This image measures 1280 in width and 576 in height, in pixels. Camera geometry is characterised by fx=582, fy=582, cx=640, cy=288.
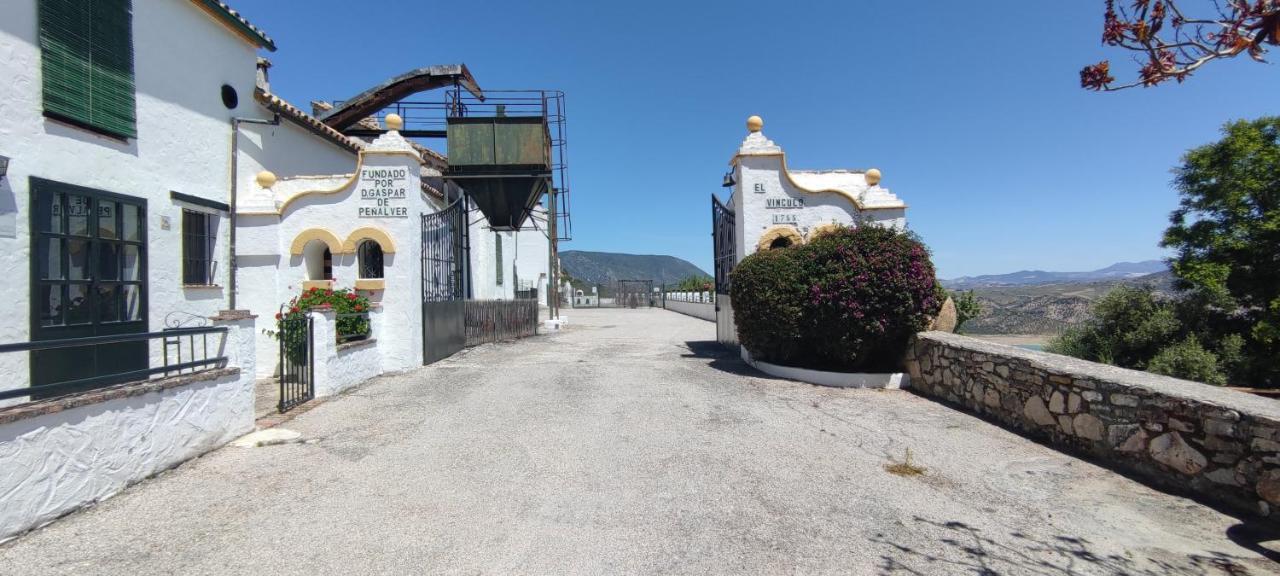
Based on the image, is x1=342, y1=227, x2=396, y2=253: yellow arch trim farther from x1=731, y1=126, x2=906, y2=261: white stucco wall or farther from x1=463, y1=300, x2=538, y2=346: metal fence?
x1=731, y1=126, x2=906, y2=261: white stucco wall

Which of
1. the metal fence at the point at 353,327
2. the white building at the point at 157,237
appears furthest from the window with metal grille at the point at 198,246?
the metal fence at the point at 353,327

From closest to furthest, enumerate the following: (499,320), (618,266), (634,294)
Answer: (499,320), (634,294), (618,266)

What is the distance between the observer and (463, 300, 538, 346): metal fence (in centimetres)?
1438

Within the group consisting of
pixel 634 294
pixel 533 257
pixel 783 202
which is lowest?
pixel 634 294

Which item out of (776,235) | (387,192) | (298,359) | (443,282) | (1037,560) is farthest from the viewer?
(443,282)

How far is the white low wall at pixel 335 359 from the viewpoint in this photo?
8.18 metres

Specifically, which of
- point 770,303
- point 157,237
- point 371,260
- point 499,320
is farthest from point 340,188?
point 770,303

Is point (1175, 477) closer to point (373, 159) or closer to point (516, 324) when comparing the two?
point (373, 159)

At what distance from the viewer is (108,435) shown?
4.43 meters

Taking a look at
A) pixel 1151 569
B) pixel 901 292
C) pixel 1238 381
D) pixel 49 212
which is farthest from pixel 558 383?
pixel 1238 381

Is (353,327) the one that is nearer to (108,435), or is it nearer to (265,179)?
(265,179)

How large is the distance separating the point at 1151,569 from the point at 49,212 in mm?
11033

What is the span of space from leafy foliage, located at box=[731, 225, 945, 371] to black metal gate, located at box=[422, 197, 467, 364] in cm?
614

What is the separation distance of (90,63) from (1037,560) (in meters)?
11.5
